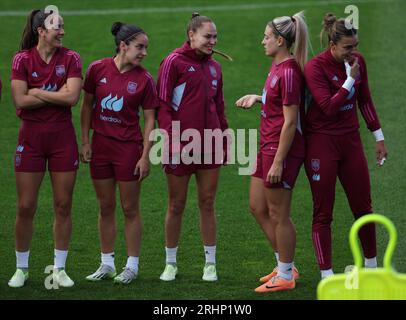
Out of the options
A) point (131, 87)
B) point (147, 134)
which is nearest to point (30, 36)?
point (131, 87)

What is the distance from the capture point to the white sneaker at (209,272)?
27.8 ft

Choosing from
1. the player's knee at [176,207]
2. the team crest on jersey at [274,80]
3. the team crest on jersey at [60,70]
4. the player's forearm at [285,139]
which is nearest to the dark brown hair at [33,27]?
the team crest on jersey at [60,70]

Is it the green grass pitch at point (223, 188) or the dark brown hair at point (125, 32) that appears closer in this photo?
the dark brown hair at point (125, 32)

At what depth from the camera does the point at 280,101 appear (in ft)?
26.1

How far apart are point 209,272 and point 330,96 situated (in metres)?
1.76

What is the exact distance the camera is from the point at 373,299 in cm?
578

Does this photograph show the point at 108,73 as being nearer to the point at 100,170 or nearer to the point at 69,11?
the point at 100,170

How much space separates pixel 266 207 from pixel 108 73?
1604 millimetres

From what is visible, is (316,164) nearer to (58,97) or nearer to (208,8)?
(58,97)

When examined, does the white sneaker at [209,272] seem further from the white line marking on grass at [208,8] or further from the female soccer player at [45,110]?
the white line marking on grass at [208,8]

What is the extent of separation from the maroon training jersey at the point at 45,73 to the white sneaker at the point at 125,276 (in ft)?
4.24

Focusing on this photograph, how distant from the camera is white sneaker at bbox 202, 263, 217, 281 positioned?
8469 mm

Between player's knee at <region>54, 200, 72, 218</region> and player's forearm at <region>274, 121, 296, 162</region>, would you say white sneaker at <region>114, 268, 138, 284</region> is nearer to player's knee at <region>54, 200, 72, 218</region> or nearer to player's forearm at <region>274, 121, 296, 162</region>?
player's knee at <region>54, 200, 72, 218</region>
